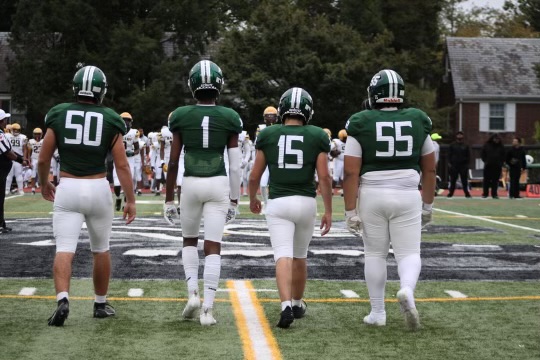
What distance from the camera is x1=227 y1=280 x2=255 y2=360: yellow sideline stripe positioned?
6.80 meters

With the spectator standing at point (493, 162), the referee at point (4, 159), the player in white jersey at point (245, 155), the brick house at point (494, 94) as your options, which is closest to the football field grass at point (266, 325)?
the referee at point (4, 159)

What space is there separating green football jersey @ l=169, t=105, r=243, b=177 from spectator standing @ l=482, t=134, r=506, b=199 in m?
22.3

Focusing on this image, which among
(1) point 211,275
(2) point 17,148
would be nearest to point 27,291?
(1) point 211,275

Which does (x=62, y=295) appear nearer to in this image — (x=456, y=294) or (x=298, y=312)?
(x=298, y=312)

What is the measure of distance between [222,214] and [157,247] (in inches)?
214

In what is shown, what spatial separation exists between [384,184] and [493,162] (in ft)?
73.2

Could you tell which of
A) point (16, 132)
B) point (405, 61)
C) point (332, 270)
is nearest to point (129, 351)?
point (332, 270)

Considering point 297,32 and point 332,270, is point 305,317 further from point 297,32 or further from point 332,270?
point 297,32

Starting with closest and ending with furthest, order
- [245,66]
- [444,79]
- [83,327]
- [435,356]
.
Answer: [435,356], [83,327], [245,66], [444,79]

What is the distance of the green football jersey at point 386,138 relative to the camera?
7.88 meters

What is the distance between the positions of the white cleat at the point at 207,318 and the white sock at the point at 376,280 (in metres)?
1.15

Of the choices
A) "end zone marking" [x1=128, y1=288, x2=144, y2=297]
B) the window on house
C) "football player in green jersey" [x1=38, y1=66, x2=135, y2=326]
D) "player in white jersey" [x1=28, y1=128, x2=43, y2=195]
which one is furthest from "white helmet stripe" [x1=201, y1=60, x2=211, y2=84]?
the window on house

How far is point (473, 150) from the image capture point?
5194cm

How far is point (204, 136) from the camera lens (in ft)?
26.7
